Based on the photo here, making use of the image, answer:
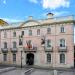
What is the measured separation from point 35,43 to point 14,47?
617cm

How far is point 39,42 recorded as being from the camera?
49.0m

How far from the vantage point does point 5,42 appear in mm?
54719

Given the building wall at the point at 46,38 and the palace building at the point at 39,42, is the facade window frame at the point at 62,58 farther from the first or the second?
the building wall at the point at 46,38

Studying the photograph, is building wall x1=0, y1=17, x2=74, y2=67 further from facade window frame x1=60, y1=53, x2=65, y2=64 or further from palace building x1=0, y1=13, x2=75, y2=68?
facade window frame x1=60, y1=53, x2=65, y2=64

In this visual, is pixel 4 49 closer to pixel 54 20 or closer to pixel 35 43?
pixel 35 43

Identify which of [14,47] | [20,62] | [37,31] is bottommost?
[20,62]

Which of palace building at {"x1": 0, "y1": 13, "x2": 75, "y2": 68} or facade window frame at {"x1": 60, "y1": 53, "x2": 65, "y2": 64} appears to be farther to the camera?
facade window frame at {"x1": 60, "y1": 53, "x2": 65, "y2": 64}

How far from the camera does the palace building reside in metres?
45.6

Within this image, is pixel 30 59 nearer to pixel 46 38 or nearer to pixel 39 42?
pixel 39 42

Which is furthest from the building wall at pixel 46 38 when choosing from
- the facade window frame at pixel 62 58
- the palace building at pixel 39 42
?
the facade window frame at pixel 62 58

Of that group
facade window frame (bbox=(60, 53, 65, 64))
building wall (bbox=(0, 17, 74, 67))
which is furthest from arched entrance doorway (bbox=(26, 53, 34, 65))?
facade window frame (bbox=(60, 53, 65, 64))

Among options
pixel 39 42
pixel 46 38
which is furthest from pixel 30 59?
pixel 46 38

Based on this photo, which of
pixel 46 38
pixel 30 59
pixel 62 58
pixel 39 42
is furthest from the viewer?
pixel 30 59

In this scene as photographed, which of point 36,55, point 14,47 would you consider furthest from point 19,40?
point 36,55
